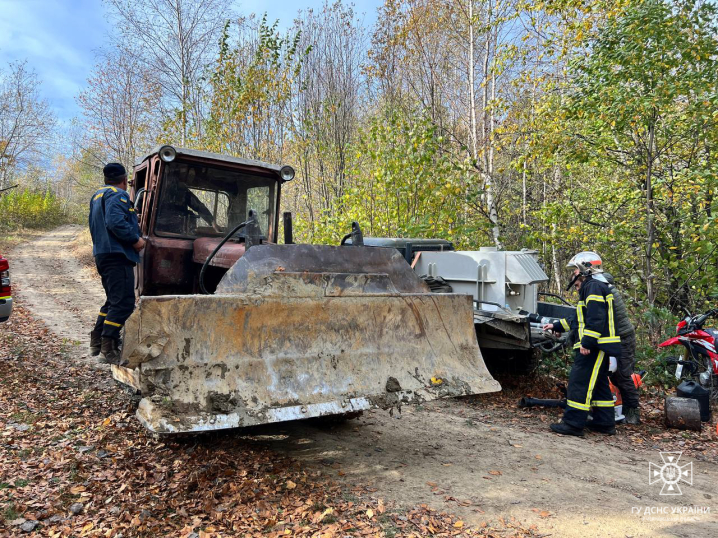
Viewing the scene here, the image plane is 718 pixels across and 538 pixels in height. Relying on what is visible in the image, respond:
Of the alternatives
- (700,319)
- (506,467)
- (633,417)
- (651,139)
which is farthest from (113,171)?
(651,139)

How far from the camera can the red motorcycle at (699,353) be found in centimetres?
604

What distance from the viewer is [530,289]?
6586 millimetres

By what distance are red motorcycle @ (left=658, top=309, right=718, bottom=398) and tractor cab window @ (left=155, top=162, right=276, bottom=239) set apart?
16.8 feet

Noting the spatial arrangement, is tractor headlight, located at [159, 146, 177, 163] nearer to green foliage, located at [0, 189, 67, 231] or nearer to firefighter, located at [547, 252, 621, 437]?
firefighter, located at [547, 252, 621, 437]

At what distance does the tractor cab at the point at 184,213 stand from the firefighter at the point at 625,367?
3.74 meters

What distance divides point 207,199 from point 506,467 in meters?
3.68

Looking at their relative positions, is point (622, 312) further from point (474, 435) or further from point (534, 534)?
point (534, 534)

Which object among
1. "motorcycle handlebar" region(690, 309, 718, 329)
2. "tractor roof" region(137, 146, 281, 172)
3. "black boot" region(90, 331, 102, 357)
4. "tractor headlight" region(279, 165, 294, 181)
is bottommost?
"black boot" region(90, 331, 102, 357)

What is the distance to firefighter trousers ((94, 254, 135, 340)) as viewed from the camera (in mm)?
4578

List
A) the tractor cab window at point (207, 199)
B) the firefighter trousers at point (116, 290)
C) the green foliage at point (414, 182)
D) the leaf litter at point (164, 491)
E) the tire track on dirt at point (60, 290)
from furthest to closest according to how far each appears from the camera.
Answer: the green foliage at point (414, 182) → the tire track on dirt at point (60, 290) → the tractor cab window at point (207, 199) → the firefighter trousers at point (116, 290) → the leaf litter at point (164, 491)

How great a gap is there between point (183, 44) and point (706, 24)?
15.0m

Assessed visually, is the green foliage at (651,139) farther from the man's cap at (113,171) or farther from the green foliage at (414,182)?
the man's cap at (113,171)

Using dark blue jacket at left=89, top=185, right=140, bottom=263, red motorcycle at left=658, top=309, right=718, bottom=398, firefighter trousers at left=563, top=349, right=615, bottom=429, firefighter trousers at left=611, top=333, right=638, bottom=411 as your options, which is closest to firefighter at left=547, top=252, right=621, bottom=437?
firefighter trousers at left=563, top=349, right=615, bottom=429

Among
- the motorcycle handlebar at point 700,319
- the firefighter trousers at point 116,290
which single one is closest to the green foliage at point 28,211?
the firefighter trousers at point 116,290
